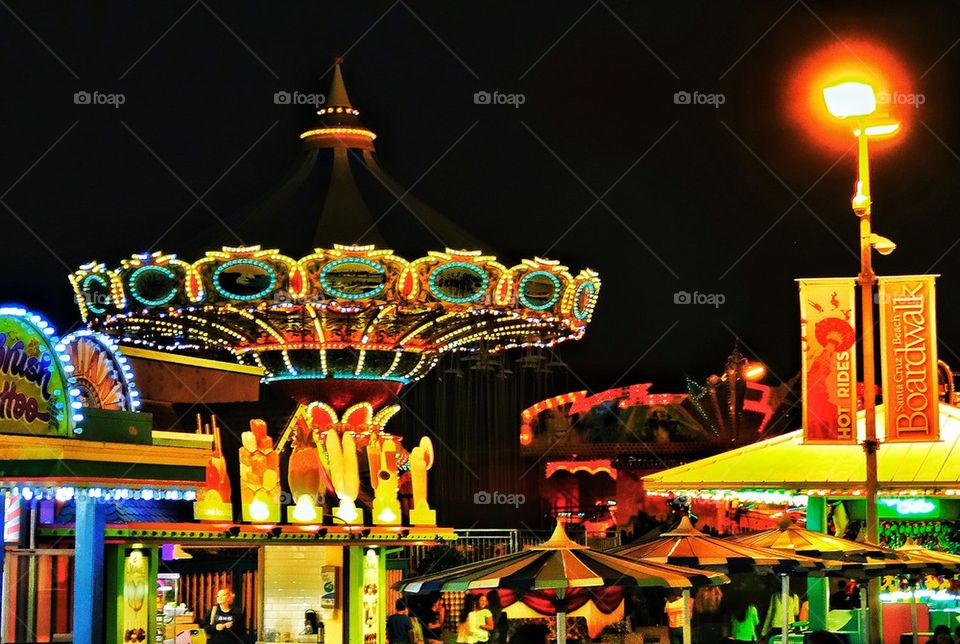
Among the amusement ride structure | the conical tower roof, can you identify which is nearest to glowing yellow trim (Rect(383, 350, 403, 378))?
the amusement ride structure

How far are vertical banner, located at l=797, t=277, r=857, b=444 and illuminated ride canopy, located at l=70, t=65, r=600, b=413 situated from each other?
6.31 metres

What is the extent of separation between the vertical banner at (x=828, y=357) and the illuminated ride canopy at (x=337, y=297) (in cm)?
631

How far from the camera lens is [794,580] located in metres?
29.4

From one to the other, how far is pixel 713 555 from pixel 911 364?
429 centimetres

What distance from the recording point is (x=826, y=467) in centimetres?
2372

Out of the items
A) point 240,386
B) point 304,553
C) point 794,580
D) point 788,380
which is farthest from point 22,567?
point 788,380

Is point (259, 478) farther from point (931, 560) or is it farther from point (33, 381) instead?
point (931, 560)

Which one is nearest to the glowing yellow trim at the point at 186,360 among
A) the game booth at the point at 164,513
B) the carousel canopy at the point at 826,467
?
the game booth at the point at 164,513

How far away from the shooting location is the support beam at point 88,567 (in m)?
16.9

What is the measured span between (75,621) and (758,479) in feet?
35.5

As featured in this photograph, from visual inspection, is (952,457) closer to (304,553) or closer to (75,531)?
(304,553)

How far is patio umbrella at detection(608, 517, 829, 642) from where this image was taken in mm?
17453

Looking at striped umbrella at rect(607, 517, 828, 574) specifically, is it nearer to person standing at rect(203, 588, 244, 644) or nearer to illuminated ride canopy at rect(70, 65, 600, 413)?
person standing at rect(203, 588, 244, 644)

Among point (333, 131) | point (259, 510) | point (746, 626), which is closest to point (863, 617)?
point (746, 626)
